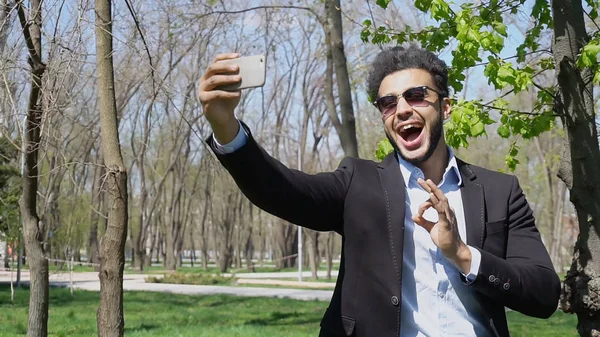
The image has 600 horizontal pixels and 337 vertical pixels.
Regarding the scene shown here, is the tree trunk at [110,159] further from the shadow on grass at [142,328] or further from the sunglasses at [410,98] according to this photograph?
the shadow on grass at [142,328]

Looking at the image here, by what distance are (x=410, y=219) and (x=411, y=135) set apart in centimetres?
22

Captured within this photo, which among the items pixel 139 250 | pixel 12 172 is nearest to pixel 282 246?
pixel 139 250

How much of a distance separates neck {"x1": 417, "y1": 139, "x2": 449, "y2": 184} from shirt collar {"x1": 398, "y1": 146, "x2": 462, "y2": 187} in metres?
0.01

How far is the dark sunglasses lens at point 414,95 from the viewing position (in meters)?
2.03

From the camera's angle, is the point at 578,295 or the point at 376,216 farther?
the point at 578,295

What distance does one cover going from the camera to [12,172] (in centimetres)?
1723

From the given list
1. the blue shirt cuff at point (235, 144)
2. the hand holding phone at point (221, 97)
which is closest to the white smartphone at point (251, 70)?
the hand holding phone at point (221, 97)

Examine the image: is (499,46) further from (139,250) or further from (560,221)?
(139,250)

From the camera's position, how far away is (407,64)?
2.11m

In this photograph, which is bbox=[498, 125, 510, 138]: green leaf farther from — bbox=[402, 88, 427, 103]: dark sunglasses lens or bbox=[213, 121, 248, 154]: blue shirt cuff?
bbox=[213, 121, 248, 154]: blue shirt cuff

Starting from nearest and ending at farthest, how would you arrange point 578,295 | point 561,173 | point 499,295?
point 499,295 < point 578,295 < point 561,173

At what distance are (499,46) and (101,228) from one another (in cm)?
3673

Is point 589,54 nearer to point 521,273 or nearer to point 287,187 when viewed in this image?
point 521,273

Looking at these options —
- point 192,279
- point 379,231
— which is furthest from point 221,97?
point 192,279
